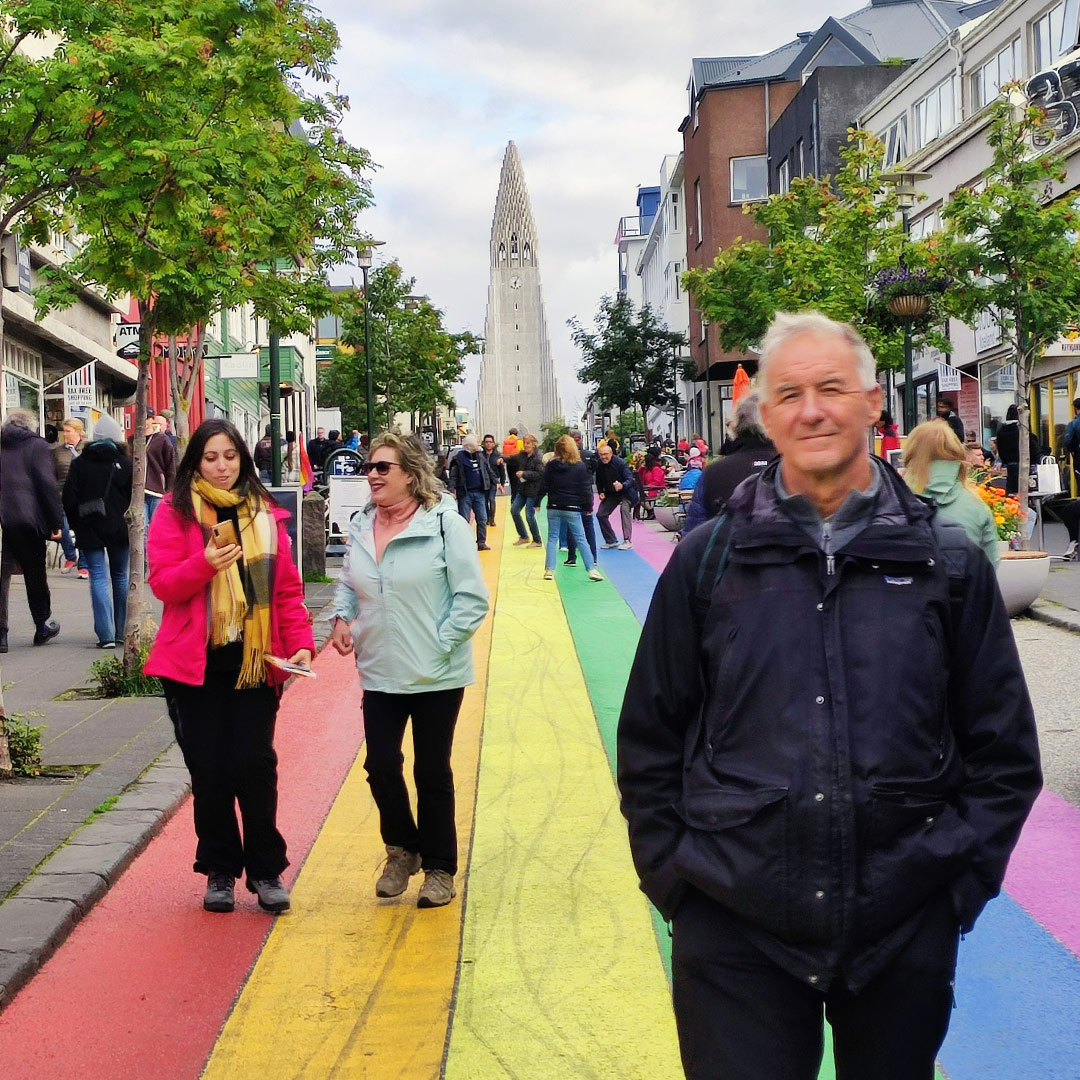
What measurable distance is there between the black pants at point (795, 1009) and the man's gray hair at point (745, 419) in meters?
4.84

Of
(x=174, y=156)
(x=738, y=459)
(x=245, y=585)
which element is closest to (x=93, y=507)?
(x=174, y=156)

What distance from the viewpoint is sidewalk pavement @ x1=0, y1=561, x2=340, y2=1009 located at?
563 centimetres

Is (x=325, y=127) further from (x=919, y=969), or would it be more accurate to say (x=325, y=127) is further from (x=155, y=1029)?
(x=919, y=969)

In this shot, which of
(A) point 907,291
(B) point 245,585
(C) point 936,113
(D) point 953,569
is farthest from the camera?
(C) point 936,113

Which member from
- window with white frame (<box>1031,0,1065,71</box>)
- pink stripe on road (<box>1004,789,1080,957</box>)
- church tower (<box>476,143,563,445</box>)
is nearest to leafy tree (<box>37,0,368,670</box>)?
pink stripe on road (<box>1004,789,1080,957</box>)

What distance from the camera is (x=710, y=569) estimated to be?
2.73 meters

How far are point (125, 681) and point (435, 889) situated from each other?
18.0 ft

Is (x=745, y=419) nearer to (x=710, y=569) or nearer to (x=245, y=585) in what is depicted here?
(x=245, y=585)

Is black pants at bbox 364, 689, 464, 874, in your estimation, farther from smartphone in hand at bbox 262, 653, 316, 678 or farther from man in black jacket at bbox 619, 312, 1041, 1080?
man in black jacket at bbox 619, 312, 1041, 1080

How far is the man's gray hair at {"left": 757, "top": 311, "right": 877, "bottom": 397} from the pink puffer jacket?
3298 mm

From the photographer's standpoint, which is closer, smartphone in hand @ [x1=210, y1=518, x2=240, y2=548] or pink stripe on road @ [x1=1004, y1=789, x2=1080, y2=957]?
pink stripe on road @ [x1=1004, y1=789, x2=1080, y2=957]

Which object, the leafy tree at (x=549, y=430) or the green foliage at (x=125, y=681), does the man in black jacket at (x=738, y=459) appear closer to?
the green foliage at (x=125, y=681)

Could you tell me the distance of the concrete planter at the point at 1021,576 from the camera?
14.4 meters

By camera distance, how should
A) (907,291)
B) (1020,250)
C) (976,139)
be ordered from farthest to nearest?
(976,139) → (907,291) → (1020,250)
